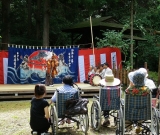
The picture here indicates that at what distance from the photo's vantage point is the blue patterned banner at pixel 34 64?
13445 millimetres

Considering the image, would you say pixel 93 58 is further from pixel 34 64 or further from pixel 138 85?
pixel 138 85

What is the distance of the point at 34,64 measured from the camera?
1377 centimetres

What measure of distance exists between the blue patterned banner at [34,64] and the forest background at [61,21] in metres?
4.25

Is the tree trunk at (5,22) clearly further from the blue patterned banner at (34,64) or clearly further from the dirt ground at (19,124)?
the dirt ground at (19,124)

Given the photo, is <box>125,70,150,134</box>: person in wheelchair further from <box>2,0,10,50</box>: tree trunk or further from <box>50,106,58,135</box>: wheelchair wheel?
<box>2,0,10,50</box>: tree trunk

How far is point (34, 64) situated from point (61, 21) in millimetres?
9626

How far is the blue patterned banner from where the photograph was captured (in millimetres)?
13445

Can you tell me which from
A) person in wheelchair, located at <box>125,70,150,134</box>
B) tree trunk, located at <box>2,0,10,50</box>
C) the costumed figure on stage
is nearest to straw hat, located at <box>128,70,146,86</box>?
person in wheelchair, located at <box>125,70,150,134</box>

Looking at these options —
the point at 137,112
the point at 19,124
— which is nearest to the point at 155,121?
the point at 137,112

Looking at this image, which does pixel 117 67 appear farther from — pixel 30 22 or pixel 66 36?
pixel 30 22

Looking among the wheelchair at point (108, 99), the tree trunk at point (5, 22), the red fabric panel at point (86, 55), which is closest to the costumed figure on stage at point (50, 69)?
the red fabric panel at point (86, 55)

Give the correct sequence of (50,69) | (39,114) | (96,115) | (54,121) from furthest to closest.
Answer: (50,69) < (96,115) < (54,121) < (39,114)

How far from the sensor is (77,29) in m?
19.1

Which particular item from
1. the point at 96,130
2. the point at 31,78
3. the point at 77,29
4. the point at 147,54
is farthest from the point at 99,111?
the point at 147,54
